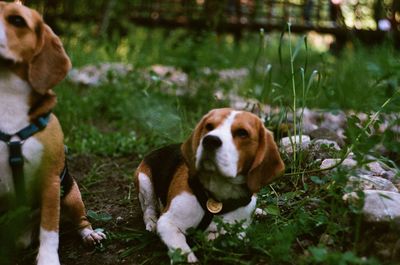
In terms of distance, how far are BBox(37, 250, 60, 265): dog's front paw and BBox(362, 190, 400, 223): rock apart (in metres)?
1.63

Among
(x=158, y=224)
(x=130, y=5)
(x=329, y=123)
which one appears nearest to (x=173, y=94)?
(x=329, y=123)

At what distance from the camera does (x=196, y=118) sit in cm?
593

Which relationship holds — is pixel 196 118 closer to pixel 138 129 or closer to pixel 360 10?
pixel 138 129

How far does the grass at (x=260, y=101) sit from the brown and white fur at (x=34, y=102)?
22.4 inches

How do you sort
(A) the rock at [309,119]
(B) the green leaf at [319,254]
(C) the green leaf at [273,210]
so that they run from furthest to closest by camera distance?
1. (A) the rock at [309,119]
2. (C) the green leaf at [273,210]
3. (B) the green leaf at [319,254]

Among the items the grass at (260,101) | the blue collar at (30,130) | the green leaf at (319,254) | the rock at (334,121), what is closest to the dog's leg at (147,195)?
the grass at (260,101)

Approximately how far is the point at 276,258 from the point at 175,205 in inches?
25.8

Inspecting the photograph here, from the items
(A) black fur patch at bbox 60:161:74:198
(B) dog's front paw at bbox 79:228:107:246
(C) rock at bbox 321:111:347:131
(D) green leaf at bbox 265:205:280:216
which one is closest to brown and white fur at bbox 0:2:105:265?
(A) black fur patch at bbox 60:161:74:198

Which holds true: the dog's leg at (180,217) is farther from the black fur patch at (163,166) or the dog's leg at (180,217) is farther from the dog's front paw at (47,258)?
the dog's front paw at (47,258)

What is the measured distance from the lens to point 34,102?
3.10 meters

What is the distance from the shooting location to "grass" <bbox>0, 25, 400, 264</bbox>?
3.08 meters

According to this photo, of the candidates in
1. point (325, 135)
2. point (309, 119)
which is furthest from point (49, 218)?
point (309, 119)

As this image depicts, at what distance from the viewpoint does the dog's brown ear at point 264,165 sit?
3182mm

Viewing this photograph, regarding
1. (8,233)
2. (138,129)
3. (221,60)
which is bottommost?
(138,129)
